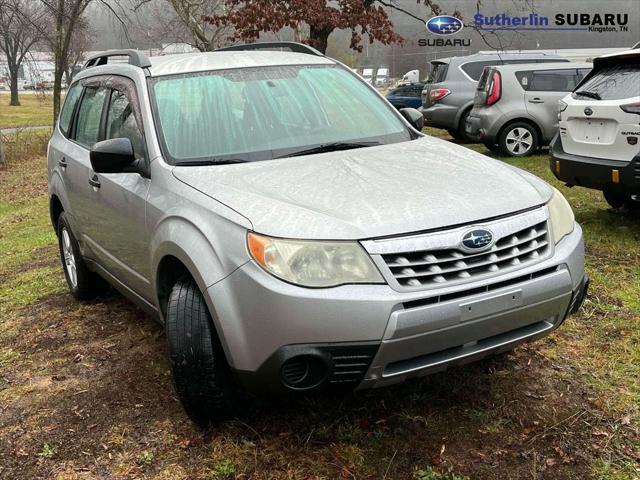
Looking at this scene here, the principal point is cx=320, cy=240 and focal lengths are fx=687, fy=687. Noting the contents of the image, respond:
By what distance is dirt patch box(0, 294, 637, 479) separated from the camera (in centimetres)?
288

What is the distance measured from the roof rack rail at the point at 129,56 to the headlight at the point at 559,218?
7.75 ft

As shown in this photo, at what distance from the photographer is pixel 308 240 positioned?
258 centimetres

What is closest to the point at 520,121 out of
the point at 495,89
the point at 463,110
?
the point at 495,89

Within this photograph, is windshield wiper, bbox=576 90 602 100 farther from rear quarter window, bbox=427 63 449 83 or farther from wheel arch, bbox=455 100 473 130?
rear quarter window, bbox=427 63 449 83

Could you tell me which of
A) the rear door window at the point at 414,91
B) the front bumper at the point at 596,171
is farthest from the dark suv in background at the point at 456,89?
the front bumper at the point at 596,171

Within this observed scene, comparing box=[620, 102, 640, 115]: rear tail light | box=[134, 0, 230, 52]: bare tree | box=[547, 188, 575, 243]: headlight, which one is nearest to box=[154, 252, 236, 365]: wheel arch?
box=[547, 188, 575, 243]: headlight

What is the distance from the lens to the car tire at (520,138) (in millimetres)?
11648

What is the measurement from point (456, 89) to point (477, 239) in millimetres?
12220

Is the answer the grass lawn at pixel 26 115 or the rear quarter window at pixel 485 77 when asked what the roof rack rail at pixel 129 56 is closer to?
the rear quarter window at pixel 485 77

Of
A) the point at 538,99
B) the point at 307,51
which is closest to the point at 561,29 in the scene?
the point at 538,99

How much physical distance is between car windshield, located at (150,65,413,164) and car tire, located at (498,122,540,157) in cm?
796

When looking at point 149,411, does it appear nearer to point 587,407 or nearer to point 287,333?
point 287,333

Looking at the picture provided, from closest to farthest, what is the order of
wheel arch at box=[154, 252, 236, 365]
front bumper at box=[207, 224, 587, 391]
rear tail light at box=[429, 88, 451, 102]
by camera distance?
1. front bumper at box=[207, 224, 587, 391]
2. wheel arch at box=[154, 252, 236, 365]
3. rear tail light at box=[429, 88, 451, 102]

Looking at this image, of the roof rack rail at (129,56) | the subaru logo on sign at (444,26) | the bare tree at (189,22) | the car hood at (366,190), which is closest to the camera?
the car hood at (366,190)
